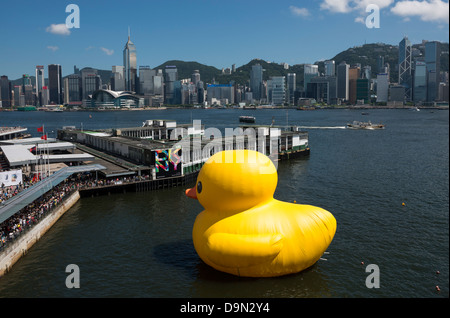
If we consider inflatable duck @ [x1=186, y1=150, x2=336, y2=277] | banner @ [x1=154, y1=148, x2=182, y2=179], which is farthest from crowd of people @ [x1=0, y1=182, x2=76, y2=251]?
inflatable duck @ [x1=186, y1=150, x2=336, y2=277]

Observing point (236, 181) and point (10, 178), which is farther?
point (10, 178)

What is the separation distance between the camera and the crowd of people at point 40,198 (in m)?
30.3

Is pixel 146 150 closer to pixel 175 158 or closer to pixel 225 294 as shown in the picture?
pixel 175 158

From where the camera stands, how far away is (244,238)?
2059 cm

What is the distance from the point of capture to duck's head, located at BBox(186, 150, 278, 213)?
2081 centimetres

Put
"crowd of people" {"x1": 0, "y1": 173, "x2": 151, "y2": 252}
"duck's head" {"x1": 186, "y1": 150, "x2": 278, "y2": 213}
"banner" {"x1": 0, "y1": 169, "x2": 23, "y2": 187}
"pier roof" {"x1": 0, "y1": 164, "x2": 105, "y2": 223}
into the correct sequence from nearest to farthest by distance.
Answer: "duck's head" {"x1": 186, "y1": 150, "x2": 278, "y2": 213} → "crowd of people" {"x1": 0, "y1": 173, "x2": 151, "y2": 252} → "pier roof" {"x1": 0, "y1": 164, "x2": 105, "y2": 223} → "banner" {"x1": 0, "y1": 169, "x2": 23, "y2": 187}

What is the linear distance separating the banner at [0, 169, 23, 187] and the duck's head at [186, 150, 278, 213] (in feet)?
97.4

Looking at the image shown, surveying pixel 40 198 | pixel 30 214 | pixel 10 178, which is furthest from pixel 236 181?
pixel 10 178

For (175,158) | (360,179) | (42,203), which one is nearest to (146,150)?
(175,158)

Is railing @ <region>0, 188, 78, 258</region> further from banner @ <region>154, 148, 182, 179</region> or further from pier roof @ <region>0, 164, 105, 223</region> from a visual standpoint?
banner @ <region>154, 148, 182, 179</region>

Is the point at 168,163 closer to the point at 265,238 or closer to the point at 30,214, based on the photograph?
the point at 30,214

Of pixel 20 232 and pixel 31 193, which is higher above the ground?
pixel 31 193

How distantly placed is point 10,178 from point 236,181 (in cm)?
3204

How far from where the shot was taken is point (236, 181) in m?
20.8
